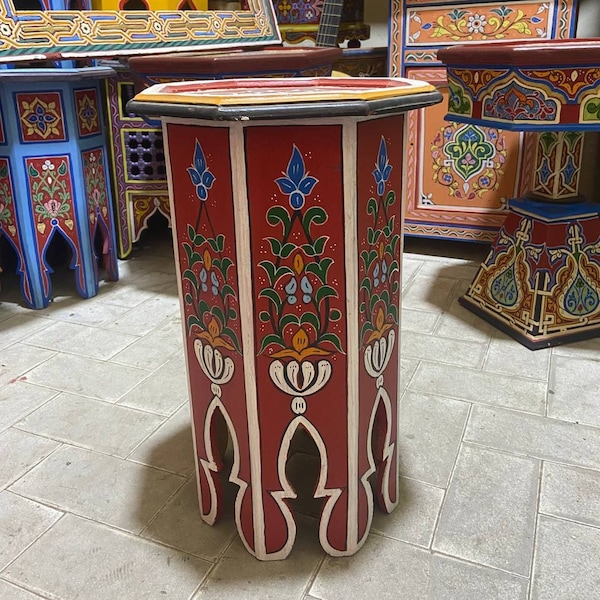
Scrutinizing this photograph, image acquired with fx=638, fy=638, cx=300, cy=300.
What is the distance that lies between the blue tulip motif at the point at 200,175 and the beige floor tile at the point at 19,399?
103cm

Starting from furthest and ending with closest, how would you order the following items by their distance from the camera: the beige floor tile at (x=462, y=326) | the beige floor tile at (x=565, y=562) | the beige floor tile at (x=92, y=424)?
the beige floor tile at (x=462, y=326)
the beige floor tile at (x=92, y=424)
the beige floor tile at (x=565, y=562)

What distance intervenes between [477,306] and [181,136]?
163 centimetres

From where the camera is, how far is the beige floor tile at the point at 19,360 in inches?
78.7

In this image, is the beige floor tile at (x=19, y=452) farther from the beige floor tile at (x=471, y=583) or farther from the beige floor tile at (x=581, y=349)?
the beige floor tile at (x=581, y=349)

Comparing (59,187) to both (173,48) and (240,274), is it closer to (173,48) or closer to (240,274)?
(173,48)

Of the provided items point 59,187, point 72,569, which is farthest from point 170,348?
point 72,569

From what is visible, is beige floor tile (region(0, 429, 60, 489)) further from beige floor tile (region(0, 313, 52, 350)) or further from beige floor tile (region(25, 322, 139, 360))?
beige floor tile (region(0, 313, 52, 350))

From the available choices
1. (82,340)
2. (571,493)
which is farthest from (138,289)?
(571,493)

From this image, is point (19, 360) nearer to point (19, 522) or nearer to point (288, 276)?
point (19, 522)

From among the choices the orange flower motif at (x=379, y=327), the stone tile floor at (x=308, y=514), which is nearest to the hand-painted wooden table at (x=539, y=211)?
the stone tile floor at (x=308, y=514)

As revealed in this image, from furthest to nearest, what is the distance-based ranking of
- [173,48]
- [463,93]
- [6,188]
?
[173,48] < [6,188] < [463,93]

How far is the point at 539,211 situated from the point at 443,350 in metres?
0.57

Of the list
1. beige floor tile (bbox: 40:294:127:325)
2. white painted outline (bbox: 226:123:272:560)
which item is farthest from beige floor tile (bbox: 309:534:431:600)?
beige floor tile (bbox: 40:294:127:325)

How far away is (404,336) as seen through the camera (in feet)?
7.43
